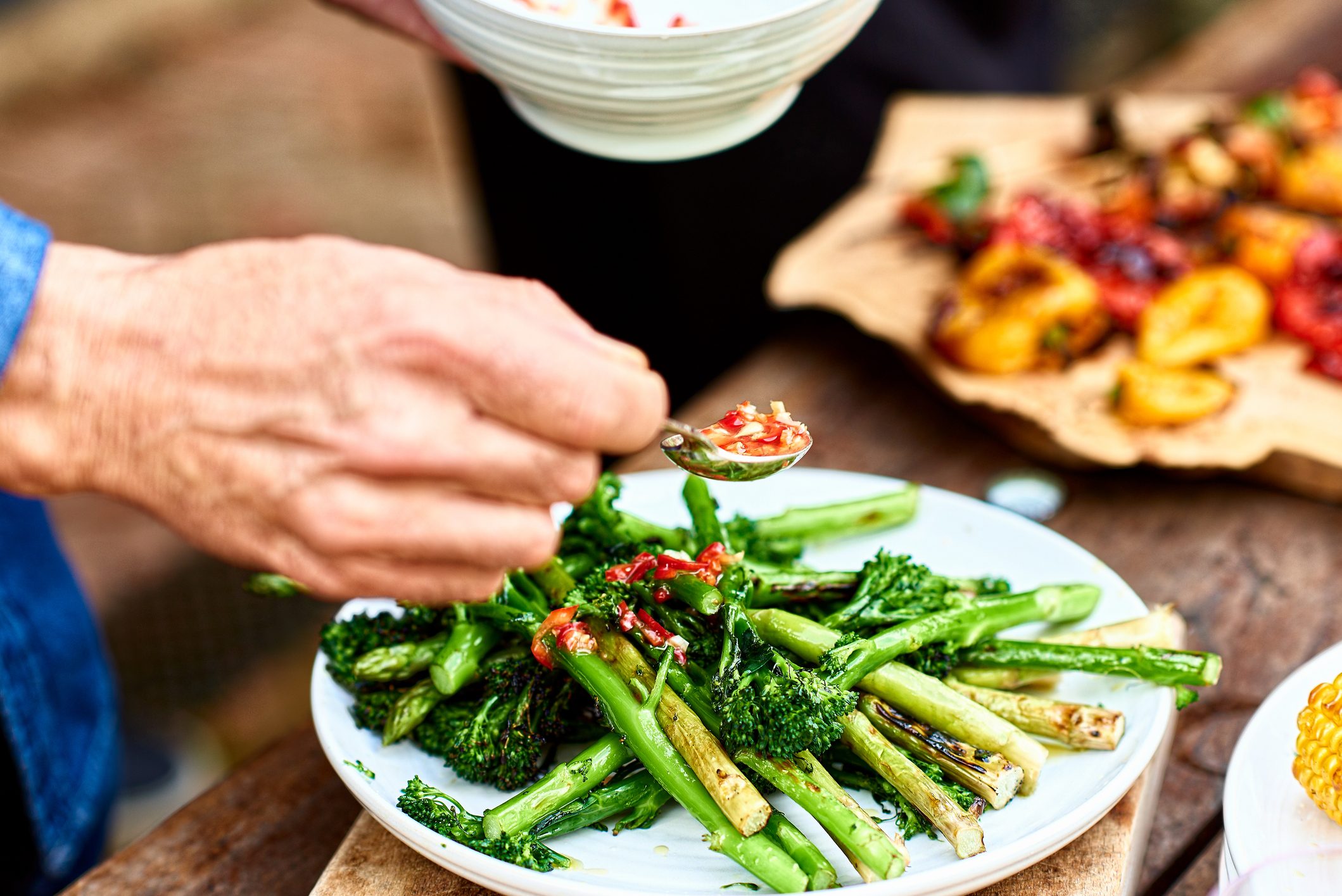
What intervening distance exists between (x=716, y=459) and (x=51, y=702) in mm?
1501

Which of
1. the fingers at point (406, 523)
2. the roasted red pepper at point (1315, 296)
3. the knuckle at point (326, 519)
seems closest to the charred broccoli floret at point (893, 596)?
the fingers at point (406, 523)

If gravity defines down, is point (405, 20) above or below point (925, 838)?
above

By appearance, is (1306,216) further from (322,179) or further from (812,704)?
(322,179)

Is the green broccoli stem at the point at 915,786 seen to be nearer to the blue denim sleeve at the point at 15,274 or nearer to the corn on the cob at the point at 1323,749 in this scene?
the corn on the cob at the point at 1323,749

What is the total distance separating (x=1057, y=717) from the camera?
1636 mm

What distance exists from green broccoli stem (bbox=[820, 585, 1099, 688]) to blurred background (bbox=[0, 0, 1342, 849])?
211 cm

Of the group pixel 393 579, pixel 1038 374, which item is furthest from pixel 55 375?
pixel 1038 374

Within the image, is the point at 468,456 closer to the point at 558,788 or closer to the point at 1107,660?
the point at 558,788

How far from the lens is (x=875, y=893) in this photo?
1354 millimetres

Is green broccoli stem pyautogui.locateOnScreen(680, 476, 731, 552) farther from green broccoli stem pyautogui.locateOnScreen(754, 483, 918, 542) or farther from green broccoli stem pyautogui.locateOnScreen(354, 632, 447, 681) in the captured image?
green broccoli stem pyautogui.locateOnScreen(354, 632, 447, 681)

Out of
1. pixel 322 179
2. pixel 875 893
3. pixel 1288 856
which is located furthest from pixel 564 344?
pixel 322 179

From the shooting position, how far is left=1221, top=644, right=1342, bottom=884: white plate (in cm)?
140

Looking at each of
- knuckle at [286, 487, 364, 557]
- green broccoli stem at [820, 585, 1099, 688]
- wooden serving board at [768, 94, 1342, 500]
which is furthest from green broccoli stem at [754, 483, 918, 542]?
knuckle at [286, 487, 364, 557]

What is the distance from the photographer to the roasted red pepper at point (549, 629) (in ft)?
5.45
